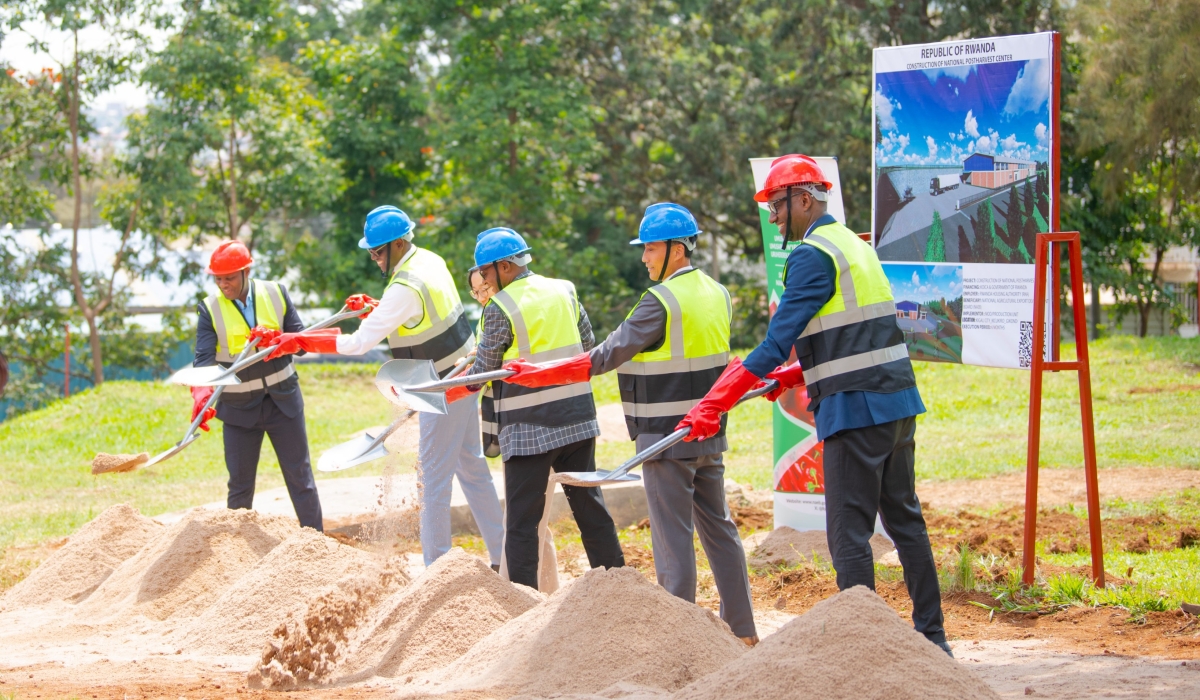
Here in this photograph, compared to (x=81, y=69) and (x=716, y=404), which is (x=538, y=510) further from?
(x=81, y=69)

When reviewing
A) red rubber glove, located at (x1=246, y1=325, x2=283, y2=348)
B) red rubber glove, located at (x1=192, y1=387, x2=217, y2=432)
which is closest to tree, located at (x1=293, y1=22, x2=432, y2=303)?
red rubber glove, located at (x1=192, y1=387, x2=217, y2=432)

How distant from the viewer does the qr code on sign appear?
599 cm

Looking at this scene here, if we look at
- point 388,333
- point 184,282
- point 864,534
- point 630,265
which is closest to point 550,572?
point 388,333

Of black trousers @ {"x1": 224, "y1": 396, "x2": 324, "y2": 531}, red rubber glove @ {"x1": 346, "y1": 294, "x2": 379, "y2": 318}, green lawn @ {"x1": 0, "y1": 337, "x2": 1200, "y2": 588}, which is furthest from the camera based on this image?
green lawn @ {"x1": 0, "y1": 337, "x2": 1200, "y2": 588}

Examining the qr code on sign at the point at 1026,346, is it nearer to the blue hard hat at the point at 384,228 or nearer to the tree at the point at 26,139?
the blue hard hat at the point at 384,228

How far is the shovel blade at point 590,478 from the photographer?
5.02 metres

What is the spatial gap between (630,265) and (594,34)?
464cm

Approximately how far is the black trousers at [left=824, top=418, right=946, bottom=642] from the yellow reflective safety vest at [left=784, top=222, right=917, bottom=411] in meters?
0.19

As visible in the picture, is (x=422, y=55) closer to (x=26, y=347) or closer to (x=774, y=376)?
(x=26, y=347)

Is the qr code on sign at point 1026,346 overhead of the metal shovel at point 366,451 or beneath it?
overhead

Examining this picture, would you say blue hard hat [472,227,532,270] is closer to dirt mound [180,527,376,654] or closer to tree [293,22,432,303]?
dirt mound [180,527,376,654]

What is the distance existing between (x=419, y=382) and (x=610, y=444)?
6.38 metres

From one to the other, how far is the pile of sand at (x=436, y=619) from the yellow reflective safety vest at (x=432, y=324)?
5.12ft

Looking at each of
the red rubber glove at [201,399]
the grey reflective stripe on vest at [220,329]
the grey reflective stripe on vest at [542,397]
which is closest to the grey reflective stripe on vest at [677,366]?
the grey reflective stripe on vest at [542,397]
